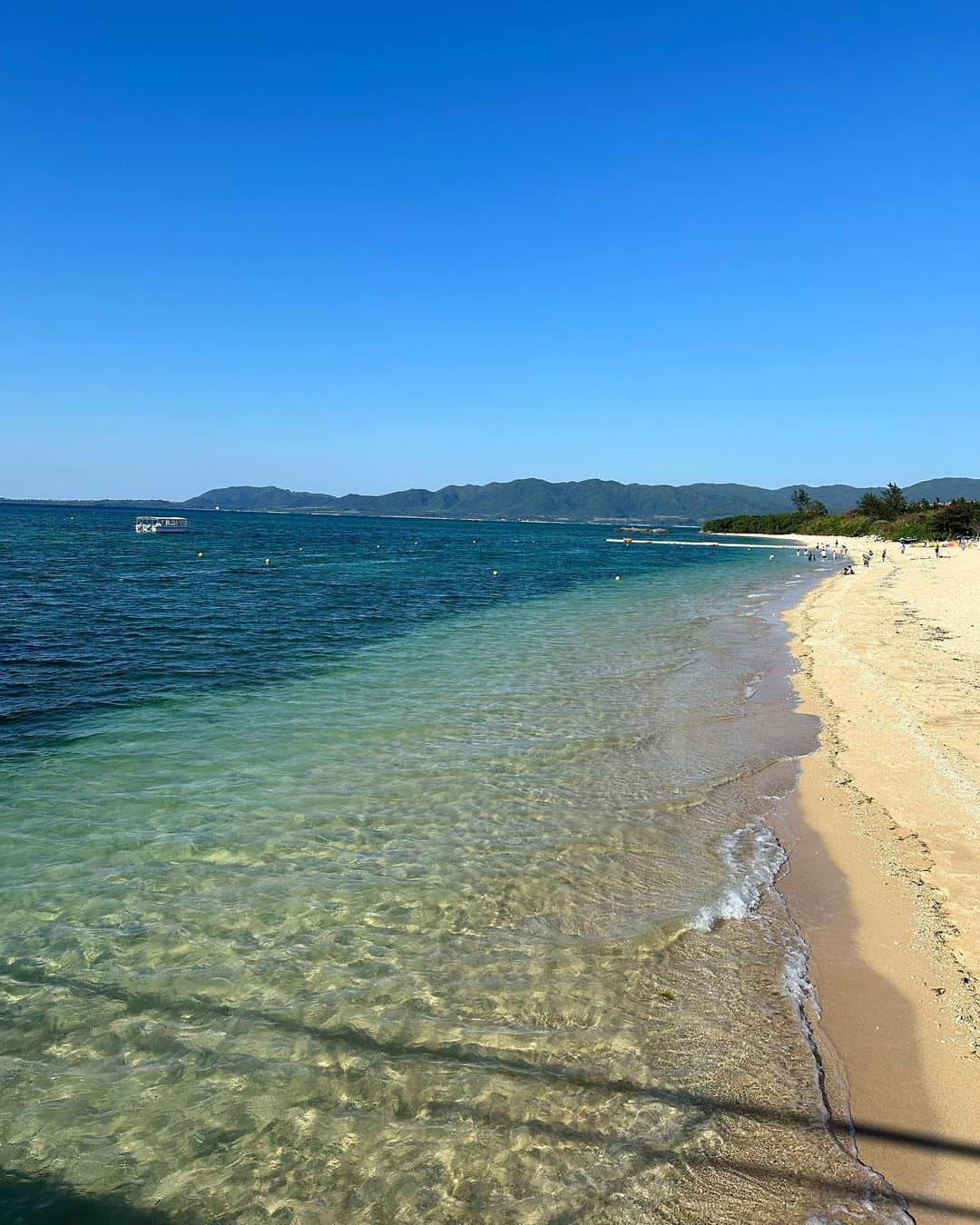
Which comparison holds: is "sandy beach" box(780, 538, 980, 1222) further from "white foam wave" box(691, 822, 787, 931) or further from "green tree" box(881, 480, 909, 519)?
"green tree" box(881, 480, 909, 519)

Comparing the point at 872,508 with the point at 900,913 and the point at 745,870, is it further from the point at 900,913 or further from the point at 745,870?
the point at 900,913

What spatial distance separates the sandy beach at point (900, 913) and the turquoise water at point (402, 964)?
38 cm

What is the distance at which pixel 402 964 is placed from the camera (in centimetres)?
707

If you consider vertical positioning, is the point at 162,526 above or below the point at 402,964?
above

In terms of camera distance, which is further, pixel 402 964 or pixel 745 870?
pixel 745 870

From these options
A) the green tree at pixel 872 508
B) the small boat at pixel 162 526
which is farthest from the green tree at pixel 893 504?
the small boat at pixel 162 526

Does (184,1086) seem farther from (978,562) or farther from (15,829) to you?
(978,562)

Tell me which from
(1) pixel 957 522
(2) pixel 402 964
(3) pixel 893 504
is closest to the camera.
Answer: (2) pixel 402 964

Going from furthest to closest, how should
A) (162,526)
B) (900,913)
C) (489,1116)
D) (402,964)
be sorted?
(162,526), (900,913), (402,964), (489,1116)

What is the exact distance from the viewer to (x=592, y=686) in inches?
773

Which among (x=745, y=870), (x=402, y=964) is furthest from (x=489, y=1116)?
(x=745, y=870)

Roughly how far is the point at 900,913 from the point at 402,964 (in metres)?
5.49

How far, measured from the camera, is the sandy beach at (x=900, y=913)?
507cm

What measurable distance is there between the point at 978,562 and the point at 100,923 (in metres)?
69.4
